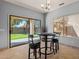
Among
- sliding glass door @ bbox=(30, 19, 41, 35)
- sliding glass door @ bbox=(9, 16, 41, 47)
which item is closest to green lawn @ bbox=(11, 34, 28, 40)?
sliding glass door @ bbox=(9, 16, 41, 47)

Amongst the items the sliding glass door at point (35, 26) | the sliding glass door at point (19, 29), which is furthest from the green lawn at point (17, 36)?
the sliding glass door at point (35, 26)

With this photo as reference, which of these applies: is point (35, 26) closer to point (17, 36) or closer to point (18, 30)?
point (18, 30)

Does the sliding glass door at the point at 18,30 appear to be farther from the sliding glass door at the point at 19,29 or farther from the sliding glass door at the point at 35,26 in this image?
the sliding glass door at the point at 35,26

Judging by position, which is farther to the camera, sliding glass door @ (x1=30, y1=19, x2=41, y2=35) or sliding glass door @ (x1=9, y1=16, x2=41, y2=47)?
sliding glass door @ (x1=30, y1=19, x2=41, y2=35)

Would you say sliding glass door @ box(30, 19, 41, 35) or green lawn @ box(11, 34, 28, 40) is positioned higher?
sliding glass door @ box(30, 19, 41, 35)

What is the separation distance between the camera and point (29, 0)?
505 centimetres

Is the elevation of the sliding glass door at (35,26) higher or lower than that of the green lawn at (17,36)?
higher

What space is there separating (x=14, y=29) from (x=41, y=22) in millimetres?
3186

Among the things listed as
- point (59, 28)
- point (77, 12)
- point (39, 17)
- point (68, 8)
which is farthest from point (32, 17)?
point (77, 12)

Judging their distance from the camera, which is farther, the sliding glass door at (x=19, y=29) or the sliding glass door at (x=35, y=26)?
the sliding glass door at (x=35, y=26)

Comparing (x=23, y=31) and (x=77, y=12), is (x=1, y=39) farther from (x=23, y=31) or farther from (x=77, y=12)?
→ (x=77, y=12)

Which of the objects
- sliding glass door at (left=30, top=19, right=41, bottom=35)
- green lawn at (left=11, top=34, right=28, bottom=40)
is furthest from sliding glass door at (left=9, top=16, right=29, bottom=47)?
sliding glass door at (left=30, top=19, right=41, bottom=35)

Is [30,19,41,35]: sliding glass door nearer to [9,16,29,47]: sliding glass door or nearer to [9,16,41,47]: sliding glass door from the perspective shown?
[9,16,41,47]: sliding glass door

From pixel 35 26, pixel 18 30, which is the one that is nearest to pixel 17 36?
pixel 18 30
